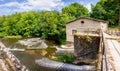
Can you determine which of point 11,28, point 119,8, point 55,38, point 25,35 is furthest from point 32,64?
point 11,28

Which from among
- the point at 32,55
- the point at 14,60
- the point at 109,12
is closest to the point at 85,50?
the point at 32,55

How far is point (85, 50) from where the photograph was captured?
25250mm

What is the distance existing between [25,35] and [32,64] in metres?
28.6

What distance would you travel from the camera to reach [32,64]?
25250mm

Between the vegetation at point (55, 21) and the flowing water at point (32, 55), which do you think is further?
the vegetation at point (55, 21)

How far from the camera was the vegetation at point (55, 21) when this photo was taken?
41906 millimetres

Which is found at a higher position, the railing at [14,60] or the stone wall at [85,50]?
the railing at [14,60]

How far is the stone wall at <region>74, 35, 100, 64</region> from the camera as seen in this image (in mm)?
24766

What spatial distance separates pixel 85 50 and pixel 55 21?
20.0m

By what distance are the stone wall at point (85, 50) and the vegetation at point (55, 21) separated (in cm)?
1219

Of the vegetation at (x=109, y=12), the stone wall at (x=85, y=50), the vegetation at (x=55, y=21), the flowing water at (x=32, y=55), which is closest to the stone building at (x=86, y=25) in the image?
the stone wall at (x=85, y=50)

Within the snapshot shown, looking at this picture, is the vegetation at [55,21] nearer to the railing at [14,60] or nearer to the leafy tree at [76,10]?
the leafy tree at [76,10]

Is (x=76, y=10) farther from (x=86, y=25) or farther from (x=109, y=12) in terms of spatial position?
(x=86, y=25)

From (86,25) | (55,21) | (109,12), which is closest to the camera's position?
(86,25)
